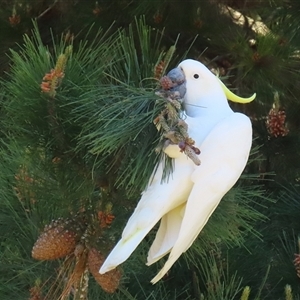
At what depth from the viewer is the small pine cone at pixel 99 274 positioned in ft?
1.91

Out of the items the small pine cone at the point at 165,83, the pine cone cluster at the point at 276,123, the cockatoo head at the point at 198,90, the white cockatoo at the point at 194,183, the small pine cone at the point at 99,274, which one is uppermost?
the small pine cone at the point at 165,83

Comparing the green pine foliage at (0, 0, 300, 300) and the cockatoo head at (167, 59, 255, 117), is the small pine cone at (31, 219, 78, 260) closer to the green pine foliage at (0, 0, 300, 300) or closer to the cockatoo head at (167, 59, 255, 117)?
the green pine foliage at (0, 0, 300, 300)

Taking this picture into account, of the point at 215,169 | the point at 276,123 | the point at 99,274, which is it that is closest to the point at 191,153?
the point at 215,169

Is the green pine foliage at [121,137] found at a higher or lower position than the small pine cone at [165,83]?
lower

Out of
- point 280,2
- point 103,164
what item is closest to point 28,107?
point 103,164

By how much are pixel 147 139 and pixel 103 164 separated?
0.24 feet

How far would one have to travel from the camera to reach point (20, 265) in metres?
0.76

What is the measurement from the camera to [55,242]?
58cm

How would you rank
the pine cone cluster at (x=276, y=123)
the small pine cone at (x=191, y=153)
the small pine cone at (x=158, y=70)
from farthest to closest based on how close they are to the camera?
the pine cone cluster at (x=276, y=123), the small pine cone at (x=158, y=70), the small pine cone at (x=191, y=153)

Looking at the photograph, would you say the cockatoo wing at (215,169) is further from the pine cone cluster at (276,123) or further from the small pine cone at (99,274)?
the pine cone cluster at (276,123)

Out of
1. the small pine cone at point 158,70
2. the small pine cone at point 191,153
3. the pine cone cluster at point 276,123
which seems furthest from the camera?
the pine cone cluster at point 276,123

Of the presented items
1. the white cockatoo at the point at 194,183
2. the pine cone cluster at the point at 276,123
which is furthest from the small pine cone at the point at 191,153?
the pine cone cluster at the point at 276,123

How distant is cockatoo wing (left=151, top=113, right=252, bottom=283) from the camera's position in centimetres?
52

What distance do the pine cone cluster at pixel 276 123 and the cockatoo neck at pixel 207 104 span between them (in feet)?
1.50
